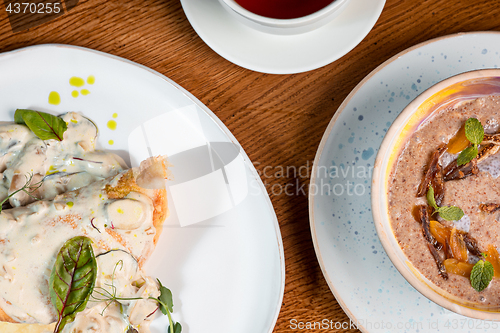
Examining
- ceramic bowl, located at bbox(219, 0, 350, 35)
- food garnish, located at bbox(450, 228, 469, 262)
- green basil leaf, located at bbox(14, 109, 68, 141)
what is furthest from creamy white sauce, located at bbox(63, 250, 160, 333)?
food garnish, located at bbox(450, 228, 469, 262)

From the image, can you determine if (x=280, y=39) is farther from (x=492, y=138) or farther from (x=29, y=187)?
(x=29, y=187)

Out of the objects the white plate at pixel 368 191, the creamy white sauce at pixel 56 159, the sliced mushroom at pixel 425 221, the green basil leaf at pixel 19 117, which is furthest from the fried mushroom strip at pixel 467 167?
the green basil leaf at pixel 19 117

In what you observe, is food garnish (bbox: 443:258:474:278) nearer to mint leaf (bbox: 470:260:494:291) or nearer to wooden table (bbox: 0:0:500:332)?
mint leaf (bbox: 470:260:494:291)

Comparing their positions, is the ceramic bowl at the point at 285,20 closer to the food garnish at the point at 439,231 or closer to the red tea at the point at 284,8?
the red tea at the point at 284,8

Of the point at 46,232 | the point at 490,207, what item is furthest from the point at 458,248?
the point at 46,232

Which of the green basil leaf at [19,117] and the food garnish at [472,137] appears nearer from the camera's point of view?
the food garnish at [472,137]
